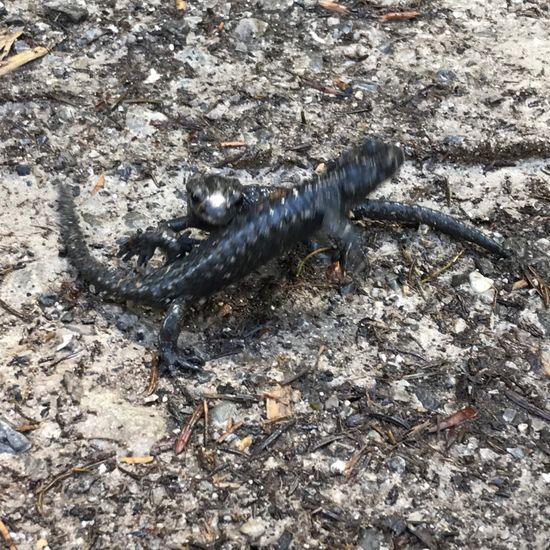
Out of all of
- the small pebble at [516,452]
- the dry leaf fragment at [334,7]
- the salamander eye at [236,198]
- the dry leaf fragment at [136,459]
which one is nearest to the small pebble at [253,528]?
the dry leaf fragment at [136,459]

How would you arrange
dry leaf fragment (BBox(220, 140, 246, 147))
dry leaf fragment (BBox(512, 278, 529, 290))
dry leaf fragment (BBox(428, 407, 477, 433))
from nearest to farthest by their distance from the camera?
dry leaf fragment (BBox(428, 407, 477, 433)) → dry leaf fragment (BBox(512, 278, 529, 290)) → dry leaf fragment (BBox(220, 140, 246, 147))

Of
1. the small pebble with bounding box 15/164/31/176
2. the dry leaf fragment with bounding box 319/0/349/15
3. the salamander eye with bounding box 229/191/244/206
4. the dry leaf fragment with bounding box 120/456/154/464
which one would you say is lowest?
the dry leaf fragment with bounding box 120/456/154/464

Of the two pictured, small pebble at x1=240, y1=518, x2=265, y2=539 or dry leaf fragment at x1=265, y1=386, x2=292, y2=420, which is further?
dry leaf fragment at x1=265, y1=386, x2=292, y2=420

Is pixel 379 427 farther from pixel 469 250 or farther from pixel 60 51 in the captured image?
pixel 60 51

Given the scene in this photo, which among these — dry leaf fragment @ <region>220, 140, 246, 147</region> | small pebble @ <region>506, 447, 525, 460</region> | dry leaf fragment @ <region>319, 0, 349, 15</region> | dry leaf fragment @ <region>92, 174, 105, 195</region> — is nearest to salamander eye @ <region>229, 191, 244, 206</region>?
dry leaf fragment @ <region>220, 140, 246, 147</region>

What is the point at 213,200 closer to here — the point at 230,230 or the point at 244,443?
the point at 230,230

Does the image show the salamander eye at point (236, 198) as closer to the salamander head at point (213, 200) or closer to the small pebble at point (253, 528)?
the salamander head at point (213, 200)

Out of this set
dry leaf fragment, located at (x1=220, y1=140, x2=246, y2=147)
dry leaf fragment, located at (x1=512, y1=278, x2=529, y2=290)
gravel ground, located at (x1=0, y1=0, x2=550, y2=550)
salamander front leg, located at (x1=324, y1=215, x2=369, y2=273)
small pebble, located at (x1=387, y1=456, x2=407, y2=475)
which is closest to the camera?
gravel ground, located at (x1=0, y1=0, x2=550, y2=550)

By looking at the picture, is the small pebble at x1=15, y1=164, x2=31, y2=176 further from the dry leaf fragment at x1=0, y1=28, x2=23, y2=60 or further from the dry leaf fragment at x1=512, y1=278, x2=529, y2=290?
the dry leaf fragment at x1=512, y1=278, x2=529, y2=290

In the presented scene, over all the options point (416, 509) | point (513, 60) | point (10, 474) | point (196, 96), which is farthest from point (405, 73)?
point (10, 474)
